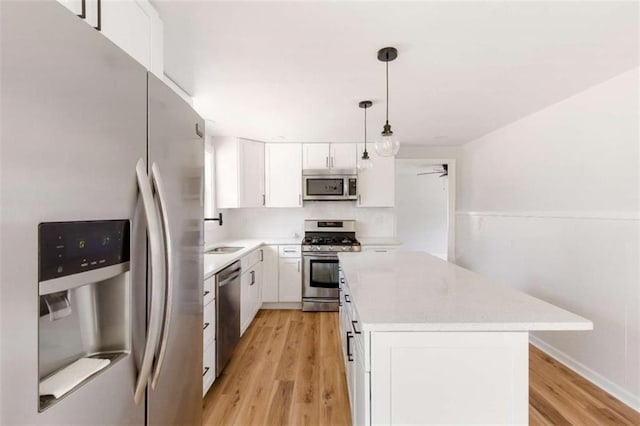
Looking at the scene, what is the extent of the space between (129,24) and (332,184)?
309 centimetres

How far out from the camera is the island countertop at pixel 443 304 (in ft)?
3.53

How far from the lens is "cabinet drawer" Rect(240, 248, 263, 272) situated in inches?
115

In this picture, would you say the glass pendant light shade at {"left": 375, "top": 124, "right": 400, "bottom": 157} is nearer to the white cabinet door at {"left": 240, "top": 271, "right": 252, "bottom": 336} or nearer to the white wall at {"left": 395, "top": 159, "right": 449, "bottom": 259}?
the white cabinet door at {"left": 240, "top": 271, "right": 252, "bottom": 336}

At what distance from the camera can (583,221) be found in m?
2.31

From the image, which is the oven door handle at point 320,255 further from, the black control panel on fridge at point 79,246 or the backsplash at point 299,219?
the black control panel on fridge at point 79,246

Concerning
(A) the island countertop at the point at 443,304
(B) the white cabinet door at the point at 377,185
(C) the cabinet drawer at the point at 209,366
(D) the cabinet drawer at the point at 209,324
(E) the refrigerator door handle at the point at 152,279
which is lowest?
(C) the cabinet drawer at the point at 209,366

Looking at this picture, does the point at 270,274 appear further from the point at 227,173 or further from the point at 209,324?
the point at 209,324

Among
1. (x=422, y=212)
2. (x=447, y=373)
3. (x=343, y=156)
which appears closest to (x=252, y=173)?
(x=343, y=156)

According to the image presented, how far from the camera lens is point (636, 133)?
6.38ft

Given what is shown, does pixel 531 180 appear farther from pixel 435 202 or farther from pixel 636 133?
pixel 435 202

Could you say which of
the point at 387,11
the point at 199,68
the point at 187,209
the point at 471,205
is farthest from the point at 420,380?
the point at 471,205

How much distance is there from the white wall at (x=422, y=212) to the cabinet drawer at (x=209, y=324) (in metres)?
5.70

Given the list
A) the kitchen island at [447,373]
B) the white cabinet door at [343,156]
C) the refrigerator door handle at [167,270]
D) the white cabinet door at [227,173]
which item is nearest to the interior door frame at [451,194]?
the white cabinet door at [343,156]

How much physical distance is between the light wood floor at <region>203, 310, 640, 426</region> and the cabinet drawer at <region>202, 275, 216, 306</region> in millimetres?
698
